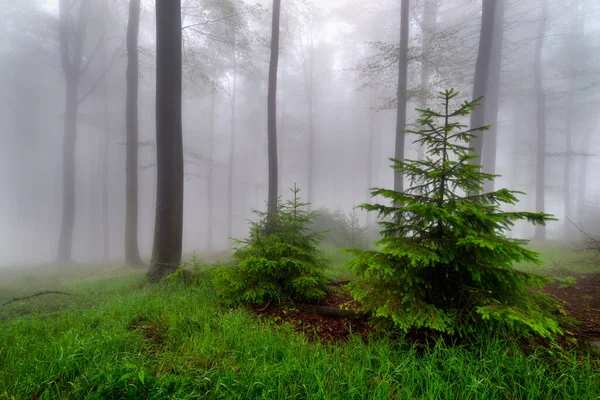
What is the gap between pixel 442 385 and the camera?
1.78 m

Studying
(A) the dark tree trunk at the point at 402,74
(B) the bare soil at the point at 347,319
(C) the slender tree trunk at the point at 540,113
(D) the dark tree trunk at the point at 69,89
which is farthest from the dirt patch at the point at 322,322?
(C) the slender tree trunk at the point at 540,113

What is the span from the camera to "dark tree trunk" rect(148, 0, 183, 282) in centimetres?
593

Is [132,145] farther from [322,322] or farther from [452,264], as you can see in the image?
[452,264]

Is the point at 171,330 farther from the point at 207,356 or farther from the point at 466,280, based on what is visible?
the point at 466,280

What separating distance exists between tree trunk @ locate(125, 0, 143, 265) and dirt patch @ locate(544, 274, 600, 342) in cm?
1293

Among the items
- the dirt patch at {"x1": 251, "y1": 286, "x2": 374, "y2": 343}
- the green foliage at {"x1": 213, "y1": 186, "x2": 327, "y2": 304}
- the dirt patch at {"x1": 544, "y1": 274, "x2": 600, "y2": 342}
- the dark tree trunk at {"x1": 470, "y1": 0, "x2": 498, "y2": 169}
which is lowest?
the dirt patch at {"x1": 251, "y1": 286, "x2": 374, "y2": 343}

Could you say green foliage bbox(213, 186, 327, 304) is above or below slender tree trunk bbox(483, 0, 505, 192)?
below

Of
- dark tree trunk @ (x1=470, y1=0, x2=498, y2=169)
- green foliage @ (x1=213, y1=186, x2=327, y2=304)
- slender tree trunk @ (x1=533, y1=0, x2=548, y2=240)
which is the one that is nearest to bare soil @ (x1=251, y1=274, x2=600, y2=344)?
green foliage @ (x1=213, y1=186, x2=327, y2=304)

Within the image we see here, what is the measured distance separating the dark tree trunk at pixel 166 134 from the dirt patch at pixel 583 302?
6912mm

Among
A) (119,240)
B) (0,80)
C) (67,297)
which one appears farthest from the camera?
(119,240)

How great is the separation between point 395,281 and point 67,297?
22.2 feet

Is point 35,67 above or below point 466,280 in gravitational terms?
above

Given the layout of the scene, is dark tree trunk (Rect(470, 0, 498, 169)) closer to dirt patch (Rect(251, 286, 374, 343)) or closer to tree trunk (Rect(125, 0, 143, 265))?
dirt patch (Rect(251, 286, 374, 343))

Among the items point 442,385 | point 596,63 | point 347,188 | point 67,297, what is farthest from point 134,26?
point 347,188
